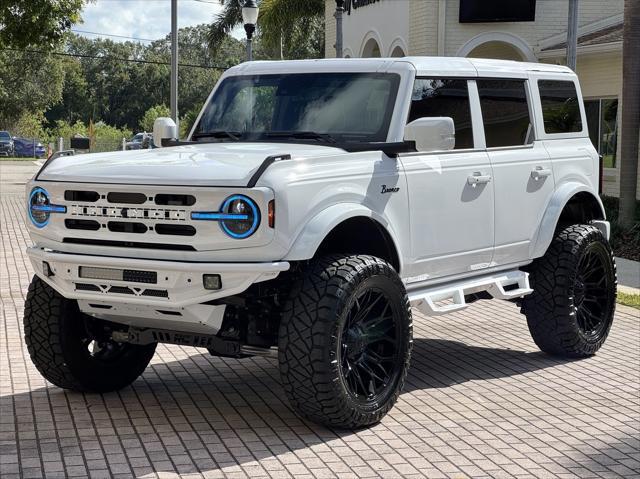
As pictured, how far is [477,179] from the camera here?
25.9 ft

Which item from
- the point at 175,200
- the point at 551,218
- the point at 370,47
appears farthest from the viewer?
the point at 370,47

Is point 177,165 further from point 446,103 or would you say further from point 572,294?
point 572,294

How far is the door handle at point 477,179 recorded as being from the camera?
7.85 meters

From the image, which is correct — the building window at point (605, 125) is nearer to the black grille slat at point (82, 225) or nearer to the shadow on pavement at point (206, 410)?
the shadow on pavement at point (206, 410)

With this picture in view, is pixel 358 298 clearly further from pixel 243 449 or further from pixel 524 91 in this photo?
pixel 524 91

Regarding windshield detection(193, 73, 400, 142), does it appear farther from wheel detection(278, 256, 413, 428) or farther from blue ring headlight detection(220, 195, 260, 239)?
blue ring headlight detection(220, 195, 260, 239)

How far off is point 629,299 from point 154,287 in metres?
7.50

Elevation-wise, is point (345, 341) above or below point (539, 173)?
below

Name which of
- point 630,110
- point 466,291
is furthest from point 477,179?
point 630,110

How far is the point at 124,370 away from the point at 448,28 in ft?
74.2

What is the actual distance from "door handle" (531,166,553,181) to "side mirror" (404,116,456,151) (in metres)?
1.60

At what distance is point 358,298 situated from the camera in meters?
6.64

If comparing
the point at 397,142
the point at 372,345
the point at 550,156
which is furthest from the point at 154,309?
the point at 550,156

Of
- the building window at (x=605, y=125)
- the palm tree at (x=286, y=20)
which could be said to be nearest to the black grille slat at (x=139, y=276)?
the building window at (x=605, y=125)
